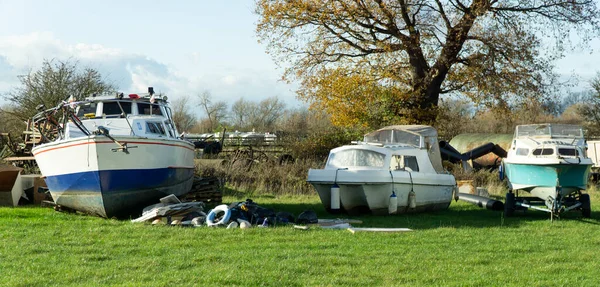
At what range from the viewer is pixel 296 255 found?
10203mm

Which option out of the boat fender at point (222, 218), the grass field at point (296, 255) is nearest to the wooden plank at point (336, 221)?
the grass field at point (296, 255)

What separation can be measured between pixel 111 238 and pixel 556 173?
32.9 feet

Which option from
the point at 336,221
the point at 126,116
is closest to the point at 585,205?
the point at 336,221

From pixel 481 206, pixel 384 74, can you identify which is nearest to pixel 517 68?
pixel 384 74

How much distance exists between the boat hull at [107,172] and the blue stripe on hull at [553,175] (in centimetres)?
832

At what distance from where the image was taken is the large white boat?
1468 cm

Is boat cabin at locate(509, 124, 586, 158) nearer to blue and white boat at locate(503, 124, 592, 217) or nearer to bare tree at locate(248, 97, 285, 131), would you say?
blue and white boat at locate(503, 124, 592, 217)

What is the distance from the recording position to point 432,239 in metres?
12.0

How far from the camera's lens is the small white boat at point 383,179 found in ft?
52.1

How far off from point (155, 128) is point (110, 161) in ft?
8.86

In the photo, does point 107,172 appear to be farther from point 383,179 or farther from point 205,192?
point 383,179

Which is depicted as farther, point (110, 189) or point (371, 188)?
point (371, 188)

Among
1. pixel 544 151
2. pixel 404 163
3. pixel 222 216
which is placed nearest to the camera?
pixel 222 216

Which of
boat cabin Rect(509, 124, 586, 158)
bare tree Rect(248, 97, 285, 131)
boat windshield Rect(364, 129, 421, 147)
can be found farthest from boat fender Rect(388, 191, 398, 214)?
bare tree Rect(248, 97, 285, 131)
